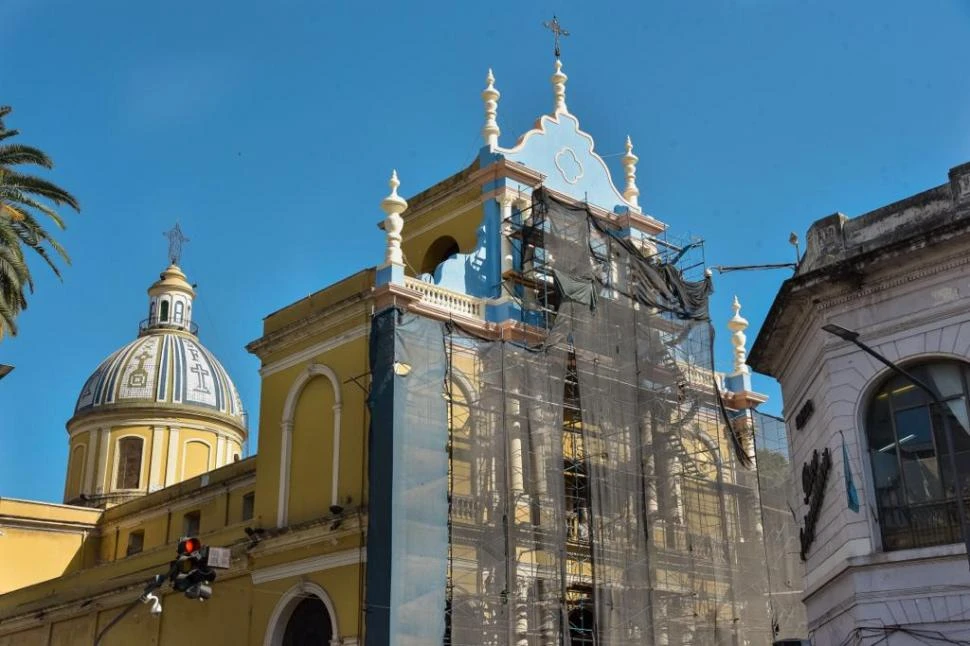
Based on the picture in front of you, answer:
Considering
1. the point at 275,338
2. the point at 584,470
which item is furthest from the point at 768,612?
the point at 275,338

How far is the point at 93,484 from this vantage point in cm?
4809

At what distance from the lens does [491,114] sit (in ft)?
105

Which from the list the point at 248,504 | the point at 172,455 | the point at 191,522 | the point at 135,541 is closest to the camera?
the point at 248,504

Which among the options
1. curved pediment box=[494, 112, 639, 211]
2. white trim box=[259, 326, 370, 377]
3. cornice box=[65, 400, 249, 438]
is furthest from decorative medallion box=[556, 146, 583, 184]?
cornice box=[65, 400, 249, 438]

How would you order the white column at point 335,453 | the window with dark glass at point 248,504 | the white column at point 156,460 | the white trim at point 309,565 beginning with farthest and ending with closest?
the white column at point 156,460 < the window with dark glass at point 248,504 < the white column at point 335,453 < the white trim at point 309,565

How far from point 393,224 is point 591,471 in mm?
7462

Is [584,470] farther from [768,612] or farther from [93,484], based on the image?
[93,484]

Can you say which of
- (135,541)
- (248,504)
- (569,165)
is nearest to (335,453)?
(248,504)

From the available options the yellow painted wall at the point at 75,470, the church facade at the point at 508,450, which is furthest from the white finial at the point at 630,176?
the yellow painted wall at the point at 75,470

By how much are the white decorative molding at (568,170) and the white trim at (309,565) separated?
12086mm

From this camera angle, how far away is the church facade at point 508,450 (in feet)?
85.3

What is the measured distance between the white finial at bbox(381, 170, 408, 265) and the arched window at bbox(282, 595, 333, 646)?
26.4 ft

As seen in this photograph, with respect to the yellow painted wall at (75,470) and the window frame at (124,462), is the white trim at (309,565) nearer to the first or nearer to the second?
the window frame at (124,462)

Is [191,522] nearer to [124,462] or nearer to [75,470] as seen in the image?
[124,462]
